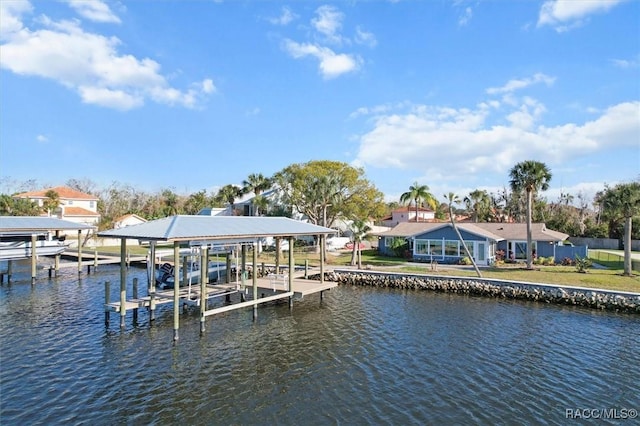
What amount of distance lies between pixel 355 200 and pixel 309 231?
88.6 ft

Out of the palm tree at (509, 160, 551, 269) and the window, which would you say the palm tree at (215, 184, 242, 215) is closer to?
the window

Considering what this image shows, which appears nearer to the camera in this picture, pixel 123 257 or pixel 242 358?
pixel 242 358

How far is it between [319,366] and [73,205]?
69.6 m

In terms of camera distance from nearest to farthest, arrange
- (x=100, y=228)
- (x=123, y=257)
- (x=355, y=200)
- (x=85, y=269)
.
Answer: (x=123, y=257) → (x=85, y=269) → (x=355, y=200) → (x=100, y=228)

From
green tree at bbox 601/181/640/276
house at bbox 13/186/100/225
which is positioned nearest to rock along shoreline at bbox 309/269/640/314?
green tree at bbox 601/181/640/276

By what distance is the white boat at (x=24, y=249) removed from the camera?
29.1 meters

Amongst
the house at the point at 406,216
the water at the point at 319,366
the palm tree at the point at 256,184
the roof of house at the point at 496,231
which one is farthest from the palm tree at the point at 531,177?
the house at the point at 406,216

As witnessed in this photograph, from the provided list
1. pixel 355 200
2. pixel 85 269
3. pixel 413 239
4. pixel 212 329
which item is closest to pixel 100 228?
pixel 85 269

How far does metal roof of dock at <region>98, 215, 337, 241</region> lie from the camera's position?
16.6 m

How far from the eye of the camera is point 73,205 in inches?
2739

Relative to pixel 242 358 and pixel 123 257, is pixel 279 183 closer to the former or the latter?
pixel 123 257

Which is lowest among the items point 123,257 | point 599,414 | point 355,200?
point 599,414

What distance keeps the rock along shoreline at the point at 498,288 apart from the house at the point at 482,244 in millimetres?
9323

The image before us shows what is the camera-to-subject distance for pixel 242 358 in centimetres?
1529
